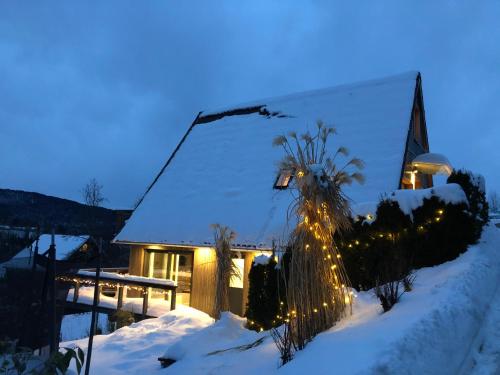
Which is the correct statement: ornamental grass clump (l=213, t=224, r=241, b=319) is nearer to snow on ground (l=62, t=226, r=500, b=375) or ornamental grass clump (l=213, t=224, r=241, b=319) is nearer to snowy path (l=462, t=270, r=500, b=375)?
snow on ground (l=62, t=226, r=500, b=375)

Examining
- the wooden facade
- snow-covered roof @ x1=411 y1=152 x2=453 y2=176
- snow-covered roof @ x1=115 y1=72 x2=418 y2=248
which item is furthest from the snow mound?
snow-covered roof @ x1=411 y1=152 x2=453 y2=176

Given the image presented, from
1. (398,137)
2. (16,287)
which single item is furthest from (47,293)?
(398,137)

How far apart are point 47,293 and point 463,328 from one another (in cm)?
404

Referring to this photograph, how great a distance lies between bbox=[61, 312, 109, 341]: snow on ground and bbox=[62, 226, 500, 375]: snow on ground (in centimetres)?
377

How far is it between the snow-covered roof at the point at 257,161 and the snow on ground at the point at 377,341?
4203mm

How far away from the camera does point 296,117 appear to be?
49.4ft

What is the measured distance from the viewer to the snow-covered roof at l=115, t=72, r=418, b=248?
38.7 feet

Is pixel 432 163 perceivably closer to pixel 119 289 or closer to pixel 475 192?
pixel 475 192

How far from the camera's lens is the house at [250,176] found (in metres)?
11.8

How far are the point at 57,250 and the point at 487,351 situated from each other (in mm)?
4593

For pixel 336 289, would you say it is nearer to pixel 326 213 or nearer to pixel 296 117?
pixel 326 213

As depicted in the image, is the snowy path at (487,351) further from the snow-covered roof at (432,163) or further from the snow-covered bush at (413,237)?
the snow-covered roof at (432,163)

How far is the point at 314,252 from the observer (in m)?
4.80

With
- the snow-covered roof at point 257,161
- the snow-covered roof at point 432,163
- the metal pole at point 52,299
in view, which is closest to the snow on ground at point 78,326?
the snow-covered roof at point 257,161
